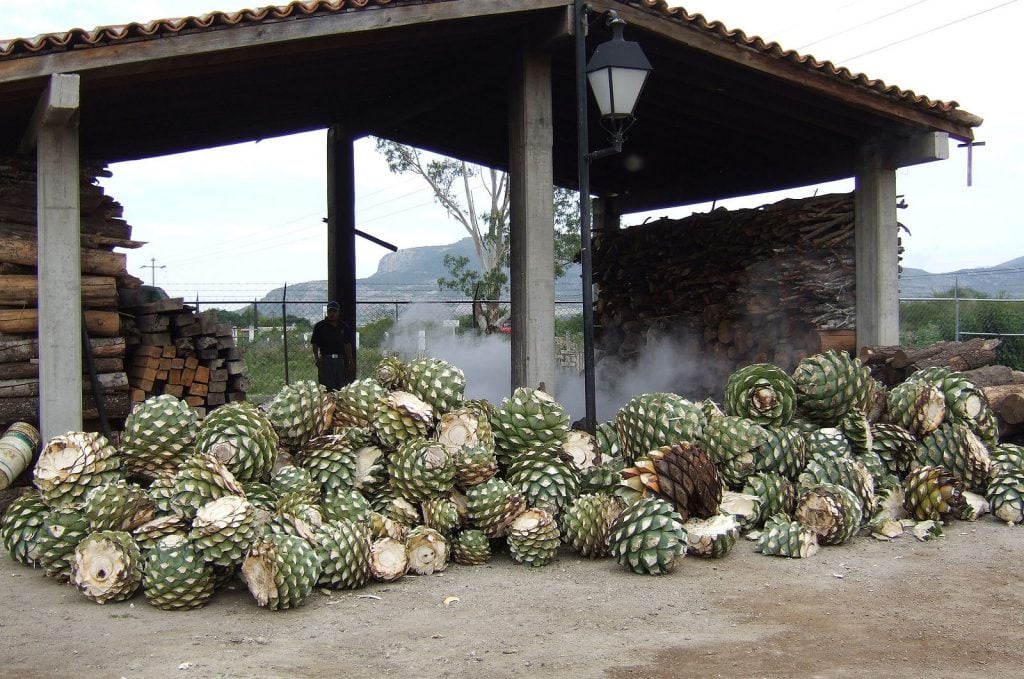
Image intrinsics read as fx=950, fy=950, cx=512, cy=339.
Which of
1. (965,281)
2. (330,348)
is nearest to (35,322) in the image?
(330,348)

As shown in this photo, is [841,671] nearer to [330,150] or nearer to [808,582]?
[808,582]

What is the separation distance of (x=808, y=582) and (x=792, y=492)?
3.12ft

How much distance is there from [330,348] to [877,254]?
6.74 meters

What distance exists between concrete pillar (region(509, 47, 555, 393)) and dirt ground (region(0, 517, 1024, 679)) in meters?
3.33

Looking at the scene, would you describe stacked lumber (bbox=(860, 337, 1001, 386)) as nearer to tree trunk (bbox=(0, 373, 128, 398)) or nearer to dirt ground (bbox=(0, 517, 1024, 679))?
dirt ground (bbox=(0, 517, 1024, 679))

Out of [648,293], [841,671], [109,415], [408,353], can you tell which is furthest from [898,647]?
[408,353]

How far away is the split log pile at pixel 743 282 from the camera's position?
11.5 meters

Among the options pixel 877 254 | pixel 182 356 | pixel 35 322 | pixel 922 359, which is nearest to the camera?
pixel 35 322

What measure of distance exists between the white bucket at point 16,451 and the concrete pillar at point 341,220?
5647 millimetres

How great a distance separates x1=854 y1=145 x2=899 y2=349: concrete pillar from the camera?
11.1 m

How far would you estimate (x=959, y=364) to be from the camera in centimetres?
978

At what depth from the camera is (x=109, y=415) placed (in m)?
8.97

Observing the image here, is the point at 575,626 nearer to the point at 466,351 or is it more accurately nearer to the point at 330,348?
the point at 330,348

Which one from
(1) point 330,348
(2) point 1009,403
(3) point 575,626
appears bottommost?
(3) point 575,626
